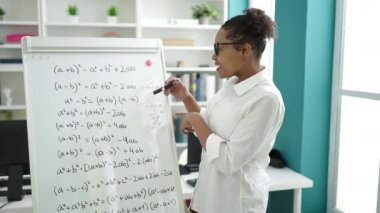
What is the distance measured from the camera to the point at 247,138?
1224 millimetres

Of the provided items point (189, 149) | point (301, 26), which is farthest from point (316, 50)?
point (189, 149)

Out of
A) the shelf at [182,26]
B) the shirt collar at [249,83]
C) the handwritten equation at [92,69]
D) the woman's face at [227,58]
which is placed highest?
the shelf at [182,26]

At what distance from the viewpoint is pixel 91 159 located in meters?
1.36

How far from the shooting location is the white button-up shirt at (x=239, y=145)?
1.24m

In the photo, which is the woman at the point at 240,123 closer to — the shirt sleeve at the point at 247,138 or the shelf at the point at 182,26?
the shirt sleeve at the point at 247,138

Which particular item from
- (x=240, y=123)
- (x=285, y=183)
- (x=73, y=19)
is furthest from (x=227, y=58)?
(x=73, y=19)

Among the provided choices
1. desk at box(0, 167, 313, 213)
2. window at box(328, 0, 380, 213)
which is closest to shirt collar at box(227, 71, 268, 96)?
desk at box(0, 167, 313, 213)

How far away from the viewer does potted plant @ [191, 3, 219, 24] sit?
143 inches

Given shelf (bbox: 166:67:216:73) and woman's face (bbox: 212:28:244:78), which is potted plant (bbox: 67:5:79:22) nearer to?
shelf (bbox: 166:67:216:73)

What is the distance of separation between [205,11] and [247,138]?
2.63 meters

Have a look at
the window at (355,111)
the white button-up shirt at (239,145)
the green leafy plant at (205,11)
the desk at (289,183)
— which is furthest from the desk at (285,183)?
the green leafy plant at (205,11)

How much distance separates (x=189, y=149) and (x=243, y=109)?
0.98 metres

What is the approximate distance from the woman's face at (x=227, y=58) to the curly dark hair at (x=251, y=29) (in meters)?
0.03

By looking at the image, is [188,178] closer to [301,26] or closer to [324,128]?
[324,128]
